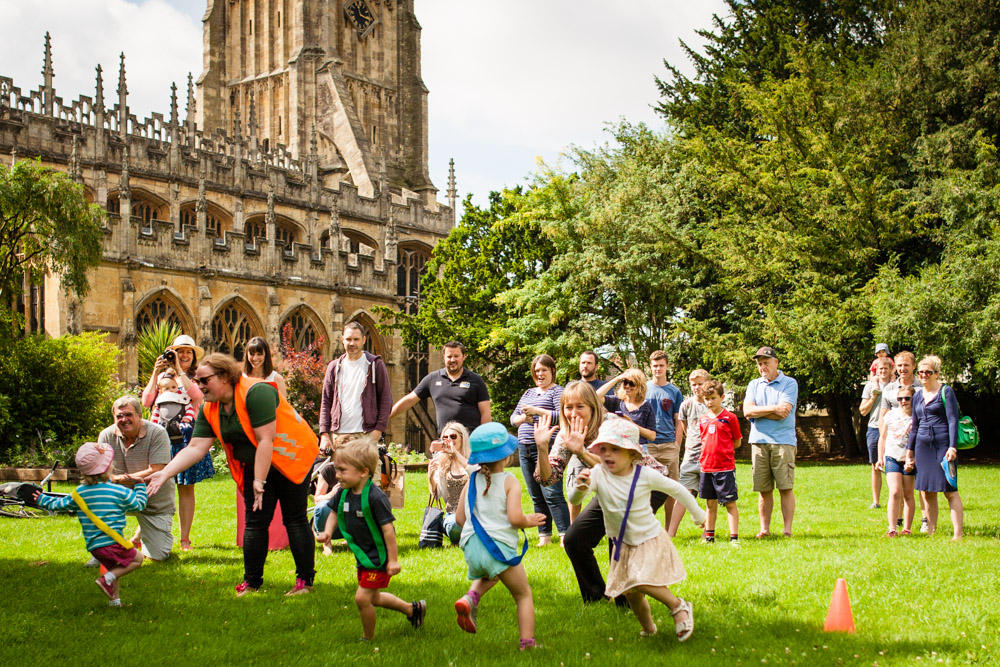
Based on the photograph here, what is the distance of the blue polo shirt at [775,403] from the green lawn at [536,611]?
1006mm

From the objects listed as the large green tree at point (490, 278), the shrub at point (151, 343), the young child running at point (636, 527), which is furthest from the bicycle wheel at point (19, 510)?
the large green tree at point (490, 278)

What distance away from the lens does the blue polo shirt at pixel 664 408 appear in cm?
859

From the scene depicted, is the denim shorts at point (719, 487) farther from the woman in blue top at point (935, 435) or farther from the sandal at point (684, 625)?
the sandal at point (684, 625)

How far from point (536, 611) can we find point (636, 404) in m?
2.54

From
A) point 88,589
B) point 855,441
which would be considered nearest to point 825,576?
point 88,589

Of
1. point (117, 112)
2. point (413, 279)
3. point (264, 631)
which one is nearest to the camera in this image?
point (264, 631)

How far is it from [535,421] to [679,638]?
3625 mm

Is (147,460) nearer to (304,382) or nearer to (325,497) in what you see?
(325,497)

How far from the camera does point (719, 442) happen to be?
8625 millimetres

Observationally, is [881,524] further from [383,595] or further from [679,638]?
[383,595]

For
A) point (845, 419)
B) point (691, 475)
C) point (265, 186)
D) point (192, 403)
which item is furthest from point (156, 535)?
point (265, 186)

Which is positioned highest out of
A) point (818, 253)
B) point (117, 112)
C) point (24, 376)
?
point (117, 112)

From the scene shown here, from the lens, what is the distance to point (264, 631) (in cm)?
552

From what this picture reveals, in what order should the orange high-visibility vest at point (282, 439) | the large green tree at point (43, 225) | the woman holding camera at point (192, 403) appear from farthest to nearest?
1. the large green tree at point (43, 225)
2. the woman holding camera at point (192, 403)
3. the orange high-visibility vest at point (282, 439)
